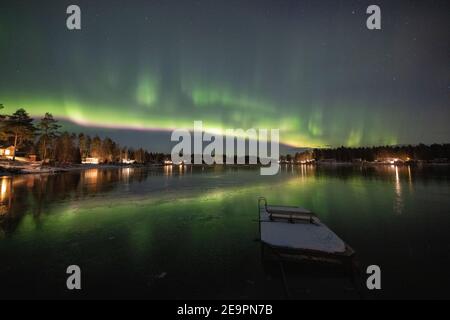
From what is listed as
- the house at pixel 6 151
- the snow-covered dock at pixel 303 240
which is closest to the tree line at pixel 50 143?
the house at pixel 6 151

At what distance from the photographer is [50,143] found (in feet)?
323

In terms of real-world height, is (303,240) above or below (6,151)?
below

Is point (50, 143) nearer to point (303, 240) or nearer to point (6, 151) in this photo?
point (6, 151)

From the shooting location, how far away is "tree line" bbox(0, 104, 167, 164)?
68375 mm

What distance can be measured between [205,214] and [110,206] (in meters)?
9.85

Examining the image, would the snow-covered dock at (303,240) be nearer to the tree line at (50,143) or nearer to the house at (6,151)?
the tree line at (50,143)

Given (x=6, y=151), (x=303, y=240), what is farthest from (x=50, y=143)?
(x=303, y=240)

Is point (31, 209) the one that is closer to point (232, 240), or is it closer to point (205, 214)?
point (205, 214)

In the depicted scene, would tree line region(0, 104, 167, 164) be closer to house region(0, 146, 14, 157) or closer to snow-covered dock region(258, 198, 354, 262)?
house region(0, 146, 14, 157)

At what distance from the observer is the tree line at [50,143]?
68375mm

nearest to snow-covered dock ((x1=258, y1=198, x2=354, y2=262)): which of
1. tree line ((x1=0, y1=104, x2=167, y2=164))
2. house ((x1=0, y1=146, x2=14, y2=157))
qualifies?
tree line ((x1=0, y1=104, x2=167, y2=164))

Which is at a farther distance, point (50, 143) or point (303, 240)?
point (50, 143)

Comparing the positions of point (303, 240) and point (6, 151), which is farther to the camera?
point (6, 151)
